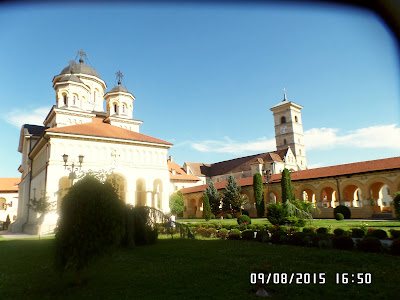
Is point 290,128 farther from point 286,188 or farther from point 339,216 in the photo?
point 339,216

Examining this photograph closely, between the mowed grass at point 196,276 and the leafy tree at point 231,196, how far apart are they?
27317 mm

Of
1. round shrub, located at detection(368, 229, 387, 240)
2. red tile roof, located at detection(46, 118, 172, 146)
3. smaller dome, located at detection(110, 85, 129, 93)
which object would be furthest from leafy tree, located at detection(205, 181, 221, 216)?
round shrub, located at detection(368, 229, 387, 240)

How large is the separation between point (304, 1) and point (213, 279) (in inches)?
241

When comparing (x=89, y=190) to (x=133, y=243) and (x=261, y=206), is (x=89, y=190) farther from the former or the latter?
(x=261, y=206)

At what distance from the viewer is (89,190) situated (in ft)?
21.5

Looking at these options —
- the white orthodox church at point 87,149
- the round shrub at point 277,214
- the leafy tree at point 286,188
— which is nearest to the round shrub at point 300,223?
the round shrub at point 277,214

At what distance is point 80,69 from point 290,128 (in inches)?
1999

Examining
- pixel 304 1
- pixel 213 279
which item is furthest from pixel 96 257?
pixel 304 1

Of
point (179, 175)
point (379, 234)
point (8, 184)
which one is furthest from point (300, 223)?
point (8, 184)

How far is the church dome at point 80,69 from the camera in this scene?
39719mm

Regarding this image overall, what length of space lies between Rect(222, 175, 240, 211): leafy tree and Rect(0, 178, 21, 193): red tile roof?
1509 inches

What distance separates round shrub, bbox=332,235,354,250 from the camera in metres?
10.1

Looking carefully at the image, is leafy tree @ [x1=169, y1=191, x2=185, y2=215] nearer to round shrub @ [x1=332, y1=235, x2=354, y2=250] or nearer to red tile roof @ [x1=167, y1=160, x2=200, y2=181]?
red tile roof @ [x1=167, y1=160, x2=200, y2=181]

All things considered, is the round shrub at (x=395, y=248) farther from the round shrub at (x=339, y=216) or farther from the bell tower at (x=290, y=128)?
the bell tower at (x=290, y=128)
